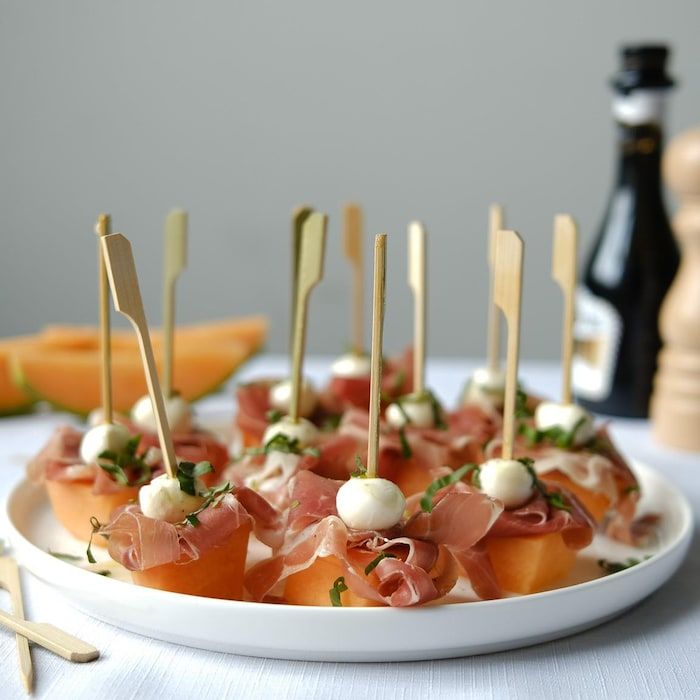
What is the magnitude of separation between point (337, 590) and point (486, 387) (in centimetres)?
80

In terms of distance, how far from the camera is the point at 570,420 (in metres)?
1.40

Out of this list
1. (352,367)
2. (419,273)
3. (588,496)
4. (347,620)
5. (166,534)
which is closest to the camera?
(347,620)

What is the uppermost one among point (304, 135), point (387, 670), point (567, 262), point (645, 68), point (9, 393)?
point (645, 68)

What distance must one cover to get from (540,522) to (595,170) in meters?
3.00

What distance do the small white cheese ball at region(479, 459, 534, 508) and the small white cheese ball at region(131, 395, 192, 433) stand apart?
547 millimetres

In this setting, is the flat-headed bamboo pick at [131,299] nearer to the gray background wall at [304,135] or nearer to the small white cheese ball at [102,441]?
the small white cheese ball at [102,441]

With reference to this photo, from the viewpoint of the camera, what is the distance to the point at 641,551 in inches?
50.0

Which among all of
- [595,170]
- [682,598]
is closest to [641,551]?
[682,598]

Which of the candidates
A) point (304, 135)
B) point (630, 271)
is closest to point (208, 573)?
point (630, 271)

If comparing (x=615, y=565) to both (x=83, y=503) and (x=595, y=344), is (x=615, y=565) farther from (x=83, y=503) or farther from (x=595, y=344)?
(x=595, y=344)

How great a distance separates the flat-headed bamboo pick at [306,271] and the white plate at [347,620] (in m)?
0.43

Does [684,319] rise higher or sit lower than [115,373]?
higher

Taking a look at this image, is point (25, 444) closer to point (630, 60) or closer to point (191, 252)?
point (630, 60)

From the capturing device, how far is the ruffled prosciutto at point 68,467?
1.24 meters
